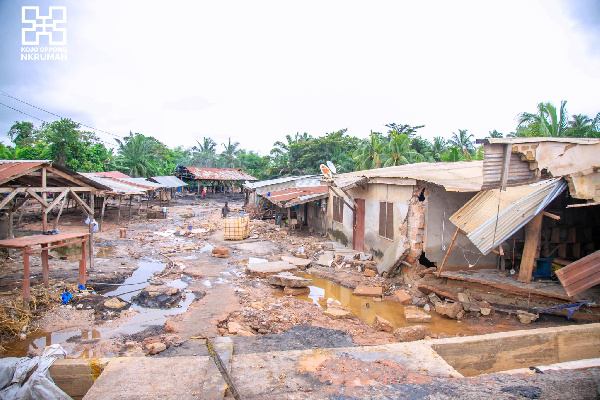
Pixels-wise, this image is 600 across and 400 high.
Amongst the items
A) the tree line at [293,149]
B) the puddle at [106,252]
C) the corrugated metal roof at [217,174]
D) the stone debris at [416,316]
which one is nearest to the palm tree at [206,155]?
the tree line at [293,149]

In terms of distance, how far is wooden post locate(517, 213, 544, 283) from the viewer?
739cm

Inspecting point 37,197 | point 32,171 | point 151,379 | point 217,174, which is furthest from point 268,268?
point 217,174

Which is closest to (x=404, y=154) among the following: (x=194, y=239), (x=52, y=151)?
(x=194, y=239)

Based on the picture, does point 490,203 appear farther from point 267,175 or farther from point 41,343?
point 267,175

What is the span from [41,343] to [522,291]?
9.67 metres

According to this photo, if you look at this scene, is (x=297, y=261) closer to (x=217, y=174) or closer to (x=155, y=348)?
(x=155, y=348)

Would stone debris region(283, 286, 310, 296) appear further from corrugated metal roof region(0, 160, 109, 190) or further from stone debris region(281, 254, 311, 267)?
corrugated metal roof region(0, 160, 109, 190)

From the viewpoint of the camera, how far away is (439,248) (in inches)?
389

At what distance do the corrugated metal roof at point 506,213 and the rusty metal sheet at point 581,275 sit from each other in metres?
1.05

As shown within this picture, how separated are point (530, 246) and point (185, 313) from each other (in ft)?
25.1

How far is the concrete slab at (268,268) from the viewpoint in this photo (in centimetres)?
1106

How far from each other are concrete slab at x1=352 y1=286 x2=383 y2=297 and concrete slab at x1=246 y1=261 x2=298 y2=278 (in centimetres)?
275

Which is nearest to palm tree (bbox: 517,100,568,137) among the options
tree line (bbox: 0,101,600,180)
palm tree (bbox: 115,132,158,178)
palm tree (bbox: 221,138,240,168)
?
tree line (bbox: 0,101,600,180)

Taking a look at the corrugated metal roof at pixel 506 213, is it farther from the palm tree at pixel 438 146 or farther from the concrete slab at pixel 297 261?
the palm tree at pixel 438 146
